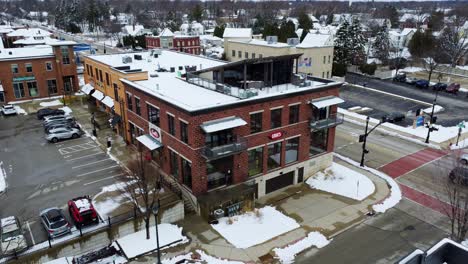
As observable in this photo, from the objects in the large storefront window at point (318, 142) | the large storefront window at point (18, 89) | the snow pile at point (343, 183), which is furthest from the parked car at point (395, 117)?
the large storefront window at point (18, 89)

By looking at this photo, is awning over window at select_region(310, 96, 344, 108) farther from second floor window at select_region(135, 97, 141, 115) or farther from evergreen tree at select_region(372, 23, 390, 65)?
evergreen tree at select_region(372, 23, 390, 65)

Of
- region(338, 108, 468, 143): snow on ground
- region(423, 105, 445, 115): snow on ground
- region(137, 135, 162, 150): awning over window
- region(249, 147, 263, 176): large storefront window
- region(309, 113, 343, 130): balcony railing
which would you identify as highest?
region(309, 113, 343, 130): balcony railing

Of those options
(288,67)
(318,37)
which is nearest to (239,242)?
(288,67)

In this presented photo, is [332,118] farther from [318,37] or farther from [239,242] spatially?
[318,37]

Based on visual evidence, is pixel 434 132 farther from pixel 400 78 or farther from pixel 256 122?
pixel 400 78

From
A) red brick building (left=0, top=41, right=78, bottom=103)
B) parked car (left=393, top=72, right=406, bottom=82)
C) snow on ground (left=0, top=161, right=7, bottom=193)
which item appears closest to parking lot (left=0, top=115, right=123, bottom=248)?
snow on ground (left=0, top=161, right=7, bottom=193)

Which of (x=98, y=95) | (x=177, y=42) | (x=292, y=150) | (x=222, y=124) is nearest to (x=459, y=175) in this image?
(x=292, y=150)
